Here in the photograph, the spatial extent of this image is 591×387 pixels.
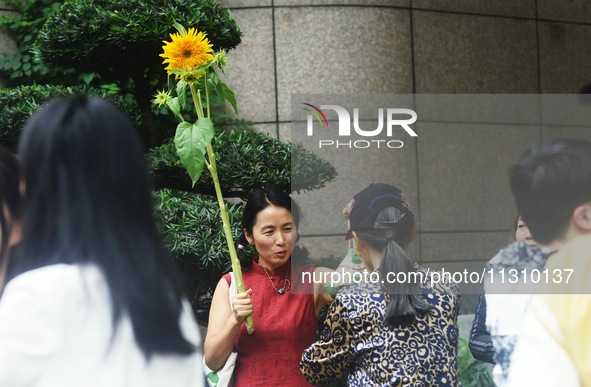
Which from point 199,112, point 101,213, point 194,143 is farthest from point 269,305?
point 101,213

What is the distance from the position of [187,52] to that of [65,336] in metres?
2.54

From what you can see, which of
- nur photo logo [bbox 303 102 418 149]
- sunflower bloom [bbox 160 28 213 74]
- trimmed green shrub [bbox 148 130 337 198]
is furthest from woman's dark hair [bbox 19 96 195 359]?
trimmed green shrub [bbox 148 130 337 198]

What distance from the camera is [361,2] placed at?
27.2 feet

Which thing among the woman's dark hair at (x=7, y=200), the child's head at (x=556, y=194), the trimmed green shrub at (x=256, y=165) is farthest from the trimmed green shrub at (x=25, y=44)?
the child's head at (x=556, y=194)

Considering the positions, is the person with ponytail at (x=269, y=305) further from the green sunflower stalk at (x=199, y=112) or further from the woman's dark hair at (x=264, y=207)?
the green sunflower stalk at (x=199, y=112)

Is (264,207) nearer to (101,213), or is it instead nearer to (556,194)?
(556,194)

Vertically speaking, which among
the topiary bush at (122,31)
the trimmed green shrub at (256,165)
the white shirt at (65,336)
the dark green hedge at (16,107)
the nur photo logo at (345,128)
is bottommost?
the white shirt at (65,336)

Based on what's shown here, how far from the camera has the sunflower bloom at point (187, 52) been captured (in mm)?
4055

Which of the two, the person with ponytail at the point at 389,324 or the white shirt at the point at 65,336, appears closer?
the white shirt at the point at 65,336

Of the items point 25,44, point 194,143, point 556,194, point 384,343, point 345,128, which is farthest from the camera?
point 25,44

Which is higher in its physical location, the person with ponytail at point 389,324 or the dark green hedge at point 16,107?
the dark green hedge at point 16,107

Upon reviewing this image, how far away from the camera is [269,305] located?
167 inches

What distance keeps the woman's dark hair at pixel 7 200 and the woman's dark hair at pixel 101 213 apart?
14.8 inches

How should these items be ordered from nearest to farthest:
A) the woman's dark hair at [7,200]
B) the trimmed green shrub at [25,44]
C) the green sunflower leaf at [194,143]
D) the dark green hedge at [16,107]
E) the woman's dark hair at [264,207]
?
the woman's dark hair at [7,200] → the green sunflower leaf at [194,143] → the woman's dark hair at [264,207] → the dark green hedge at [16,107] → the trimmed green shrub at [25,44]
